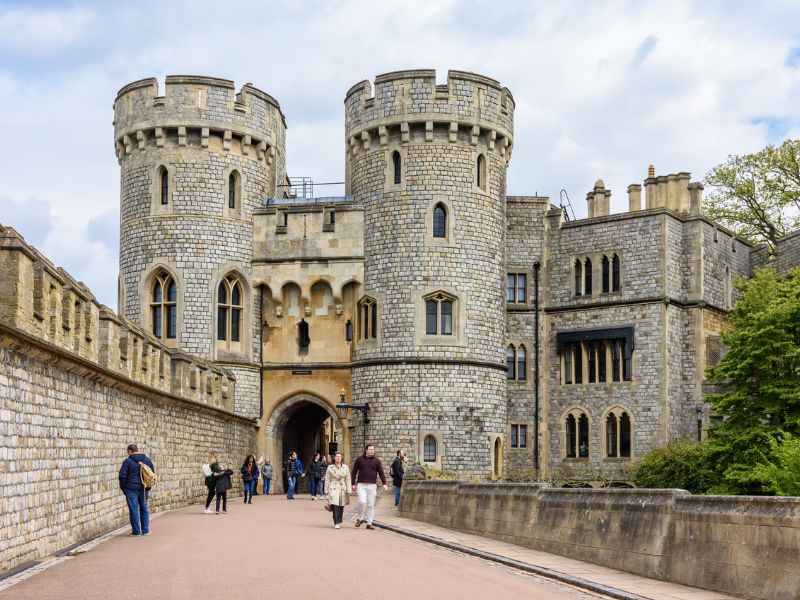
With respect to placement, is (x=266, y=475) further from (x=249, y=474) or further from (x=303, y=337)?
(x=249, y=474)

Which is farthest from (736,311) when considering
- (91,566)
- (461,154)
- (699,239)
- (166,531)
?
(91,566)

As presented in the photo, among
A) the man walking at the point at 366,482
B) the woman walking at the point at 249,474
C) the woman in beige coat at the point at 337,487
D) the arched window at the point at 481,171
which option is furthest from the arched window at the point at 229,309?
the woman in beige coat at the point at 337,487

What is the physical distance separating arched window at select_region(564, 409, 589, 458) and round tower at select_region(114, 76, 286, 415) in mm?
10399

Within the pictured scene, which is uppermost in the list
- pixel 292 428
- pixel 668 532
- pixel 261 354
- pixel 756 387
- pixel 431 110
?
pixel 431 110

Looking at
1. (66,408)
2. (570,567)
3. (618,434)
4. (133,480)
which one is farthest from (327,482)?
(618,434)

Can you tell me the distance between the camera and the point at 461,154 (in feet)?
118

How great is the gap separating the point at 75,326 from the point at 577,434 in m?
24.5

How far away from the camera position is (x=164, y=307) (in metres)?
36.5

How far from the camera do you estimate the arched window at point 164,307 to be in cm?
3641

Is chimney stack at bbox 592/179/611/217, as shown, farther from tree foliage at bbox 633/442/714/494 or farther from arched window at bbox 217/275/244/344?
arched window at bbox 217/275/244/344

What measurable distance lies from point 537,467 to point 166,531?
2223cm

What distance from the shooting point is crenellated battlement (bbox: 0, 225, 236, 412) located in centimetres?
1368

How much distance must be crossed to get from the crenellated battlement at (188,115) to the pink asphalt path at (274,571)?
1989cm

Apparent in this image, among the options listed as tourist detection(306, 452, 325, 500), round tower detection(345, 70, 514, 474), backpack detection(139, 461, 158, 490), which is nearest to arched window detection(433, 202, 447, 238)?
round tower detection(345, 70, 514, 474)
